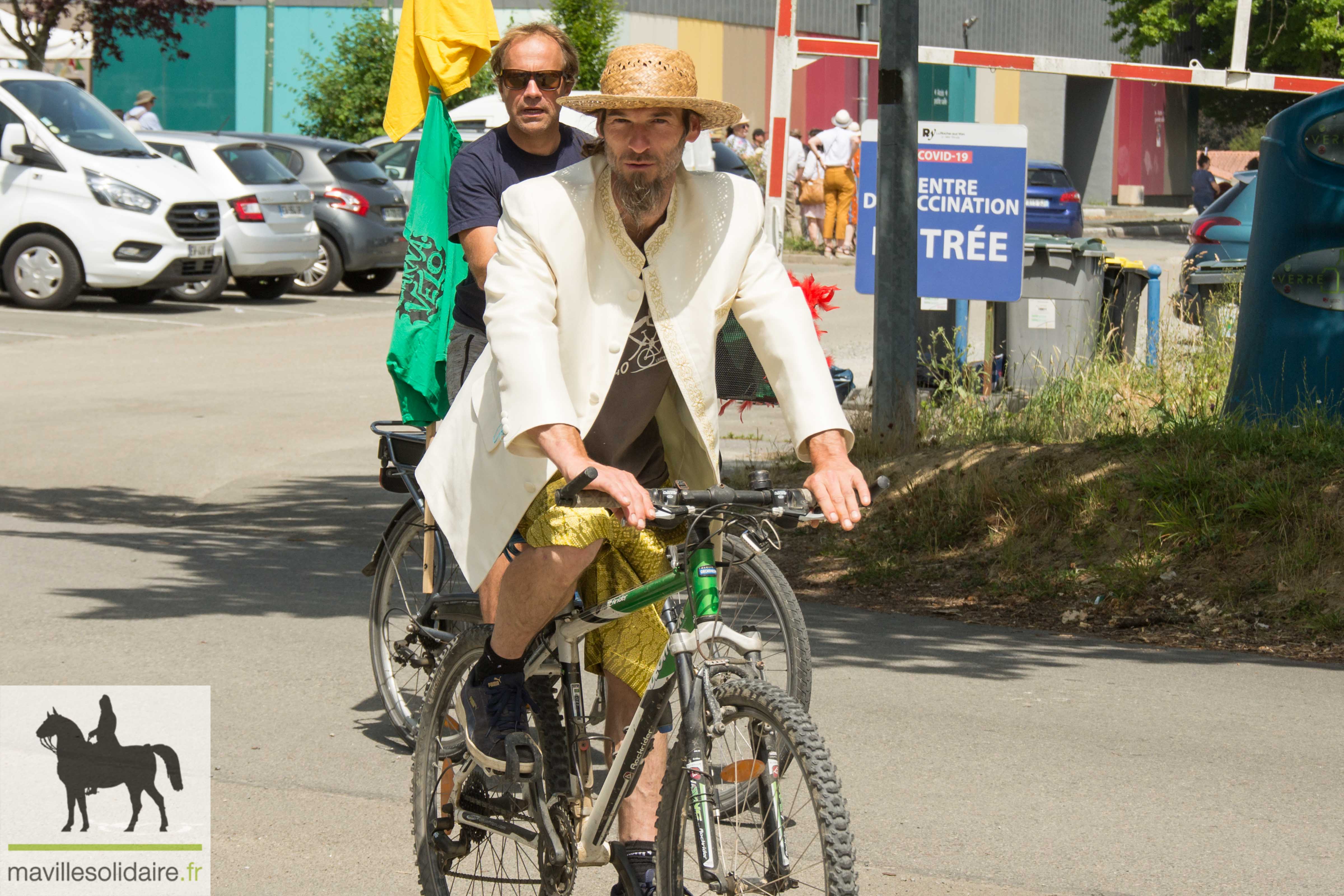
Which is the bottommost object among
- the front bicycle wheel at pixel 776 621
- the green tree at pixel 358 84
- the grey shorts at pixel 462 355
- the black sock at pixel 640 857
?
the black sock at pixel 640 857

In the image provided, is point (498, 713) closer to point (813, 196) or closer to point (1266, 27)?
point (813, 196)

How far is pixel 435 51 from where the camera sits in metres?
5.67

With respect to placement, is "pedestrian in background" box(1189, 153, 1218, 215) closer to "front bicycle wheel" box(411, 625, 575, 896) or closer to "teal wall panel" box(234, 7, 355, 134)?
"teal wall panel" box(234, 7, 355, 134)

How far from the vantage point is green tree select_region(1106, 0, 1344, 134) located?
39906 mm

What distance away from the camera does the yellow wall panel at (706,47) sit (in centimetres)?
4297

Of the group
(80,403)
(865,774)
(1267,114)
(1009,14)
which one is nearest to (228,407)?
(80,403)

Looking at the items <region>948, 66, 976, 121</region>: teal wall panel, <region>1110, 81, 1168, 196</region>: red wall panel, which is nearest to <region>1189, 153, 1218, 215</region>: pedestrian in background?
<region>948, 66, 976, 121</region>: teal wall panel

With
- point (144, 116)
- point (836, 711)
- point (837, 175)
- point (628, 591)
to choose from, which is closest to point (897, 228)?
point (836, 711)

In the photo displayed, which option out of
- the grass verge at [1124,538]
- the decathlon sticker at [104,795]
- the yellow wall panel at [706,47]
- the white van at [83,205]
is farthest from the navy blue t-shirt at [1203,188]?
the decathlon sticker at [104,795]

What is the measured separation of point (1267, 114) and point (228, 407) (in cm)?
5009

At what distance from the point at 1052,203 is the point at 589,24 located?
425 inches

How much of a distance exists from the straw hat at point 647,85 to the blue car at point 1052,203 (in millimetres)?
25349

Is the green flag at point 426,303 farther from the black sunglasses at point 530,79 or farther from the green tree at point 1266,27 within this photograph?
the green tree at point 1266,27

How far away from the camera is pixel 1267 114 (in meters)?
56.3
